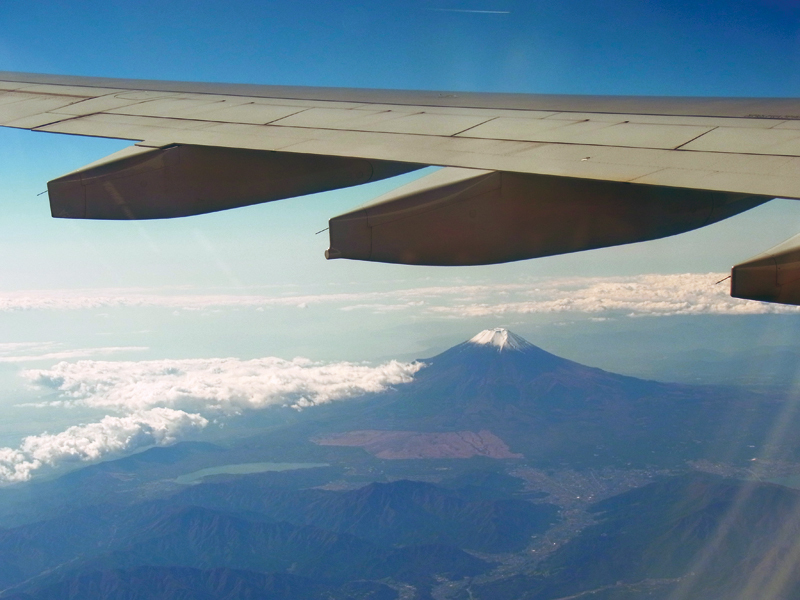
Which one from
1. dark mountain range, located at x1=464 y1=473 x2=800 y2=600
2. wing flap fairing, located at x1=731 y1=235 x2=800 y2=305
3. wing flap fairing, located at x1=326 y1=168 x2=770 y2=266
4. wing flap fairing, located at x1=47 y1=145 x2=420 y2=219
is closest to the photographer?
wing flap fairing, located at x1=731 y1=235 x2=800 y2=305

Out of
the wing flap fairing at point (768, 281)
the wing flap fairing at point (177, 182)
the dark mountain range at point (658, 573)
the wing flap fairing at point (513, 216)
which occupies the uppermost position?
the wing flap fairing at point (177, 182)

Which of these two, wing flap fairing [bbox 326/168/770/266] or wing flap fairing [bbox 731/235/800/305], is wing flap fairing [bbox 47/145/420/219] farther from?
wing flap fairing [bbox 731/235/800/305]

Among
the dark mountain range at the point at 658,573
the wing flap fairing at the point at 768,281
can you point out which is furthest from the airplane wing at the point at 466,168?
the dark mountain range at the point at 658,573

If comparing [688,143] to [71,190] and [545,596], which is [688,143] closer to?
[71,190]

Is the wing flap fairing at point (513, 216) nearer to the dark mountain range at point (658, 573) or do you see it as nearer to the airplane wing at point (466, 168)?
the airplane wing at point (466, 168)

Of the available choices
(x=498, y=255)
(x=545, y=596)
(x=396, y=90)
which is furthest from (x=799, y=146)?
(x=545, y=596)

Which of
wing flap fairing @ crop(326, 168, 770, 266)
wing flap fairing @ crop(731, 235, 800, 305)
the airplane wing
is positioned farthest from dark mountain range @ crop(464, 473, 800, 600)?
wing flap fairing @ crop(731, 235, 800, 305)

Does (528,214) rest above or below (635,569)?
above
